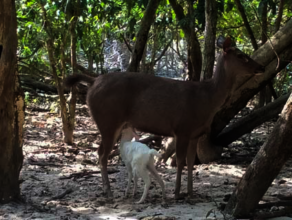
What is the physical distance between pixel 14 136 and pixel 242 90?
3.79 meters

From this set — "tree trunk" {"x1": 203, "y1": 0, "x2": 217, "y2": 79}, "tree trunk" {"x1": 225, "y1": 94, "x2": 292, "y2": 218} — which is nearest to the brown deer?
"tree trunk" {"x1": 203, "y1": 0, "x2": 217, "y2": 79}

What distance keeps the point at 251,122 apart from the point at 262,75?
2.85 feet

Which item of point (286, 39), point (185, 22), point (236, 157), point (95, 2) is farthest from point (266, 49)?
point (95, 2)

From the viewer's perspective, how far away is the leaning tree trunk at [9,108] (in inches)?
199

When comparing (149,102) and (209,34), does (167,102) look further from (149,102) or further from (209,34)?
A: (209,34)

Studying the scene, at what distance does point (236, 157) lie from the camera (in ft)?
26.9

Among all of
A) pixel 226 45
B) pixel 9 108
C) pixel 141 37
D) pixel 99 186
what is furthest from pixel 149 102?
pixel 141 37

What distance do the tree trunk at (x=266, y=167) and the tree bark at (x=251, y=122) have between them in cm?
325

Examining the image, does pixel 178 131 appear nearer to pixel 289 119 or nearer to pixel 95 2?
pixel 289 119

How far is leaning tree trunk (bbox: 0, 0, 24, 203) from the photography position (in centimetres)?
505

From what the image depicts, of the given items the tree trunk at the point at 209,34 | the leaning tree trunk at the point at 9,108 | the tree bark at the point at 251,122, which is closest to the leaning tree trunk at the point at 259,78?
the tree bark at the point at 251,122

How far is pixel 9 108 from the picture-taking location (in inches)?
202

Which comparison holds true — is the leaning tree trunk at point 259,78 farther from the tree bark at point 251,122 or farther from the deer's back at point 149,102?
the deer's back at point 149,102

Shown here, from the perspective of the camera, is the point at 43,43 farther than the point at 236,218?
Yes
